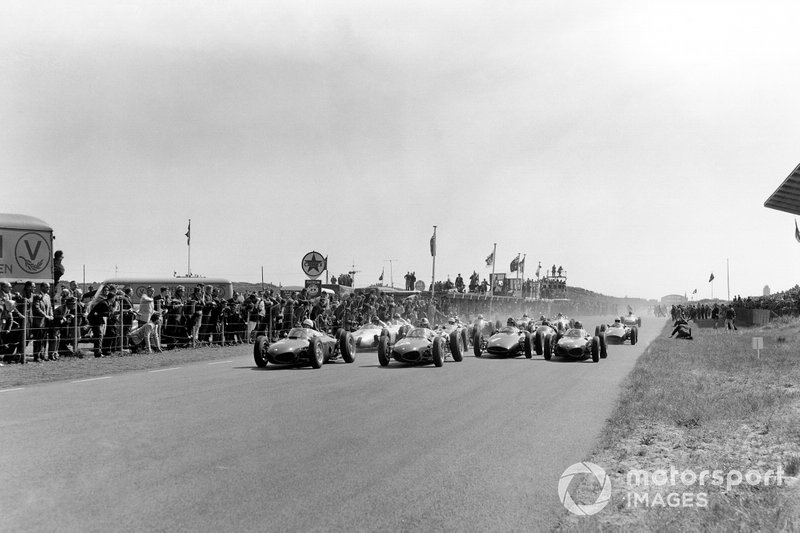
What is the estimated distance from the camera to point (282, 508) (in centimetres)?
549

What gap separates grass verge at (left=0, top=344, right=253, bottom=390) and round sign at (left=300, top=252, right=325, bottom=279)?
380cm

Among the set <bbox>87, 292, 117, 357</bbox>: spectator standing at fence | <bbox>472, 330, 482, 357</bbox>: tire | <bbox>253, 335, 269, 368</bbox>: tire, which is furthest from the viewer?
<bbox>472, 330, 482, 357</bbox>: tire

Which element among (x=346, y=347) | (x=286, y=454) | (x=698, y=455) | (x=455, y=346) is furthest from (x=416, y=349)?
(x=286, y=454)

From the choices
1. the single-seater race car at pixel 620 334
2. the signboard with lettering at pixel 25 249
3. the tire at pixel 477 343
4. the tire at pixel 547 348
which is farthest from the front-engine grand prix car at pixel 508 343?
the signboard with lettering at pixel 25 249

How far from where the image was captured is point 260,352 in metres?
16.4

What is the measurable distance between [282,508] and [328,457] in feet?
5.62

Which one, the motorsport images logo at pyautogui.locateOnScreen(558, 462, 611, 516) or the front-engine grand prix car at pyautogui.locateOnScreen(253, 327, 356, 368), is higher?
the front-engine grand prix car at pyautogui.locateOnScreen(253, 327, 356, 368)

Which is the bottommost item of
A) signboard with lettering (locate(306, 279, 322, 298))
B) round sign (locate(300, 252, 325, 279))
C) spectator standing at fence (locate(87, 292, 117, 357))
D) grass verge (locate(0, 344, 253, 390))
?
grass verge (locate(0, 344, 253, 390))

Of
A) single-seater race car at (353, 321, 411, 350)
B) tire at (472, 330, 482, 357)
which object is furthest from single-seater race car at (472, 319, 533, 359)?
single-seater race car at (353, 321, 411, 350)

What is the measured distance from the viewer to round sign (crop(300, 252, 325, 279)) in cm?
2366

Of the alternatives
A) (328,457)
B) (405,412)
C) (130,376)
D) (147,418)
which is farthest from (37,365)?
(328,457)

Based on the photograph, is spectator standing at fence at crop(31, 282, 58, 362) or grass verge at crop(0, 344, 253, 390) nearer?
grass verge at crop(0, 344, 253, 390)

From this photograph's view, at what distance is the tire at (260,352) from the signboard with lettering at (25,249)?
9328 mm

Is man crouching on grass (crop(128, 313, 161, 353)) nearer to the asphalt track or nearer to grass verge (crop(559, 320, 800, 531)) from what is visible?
the asphalt track
